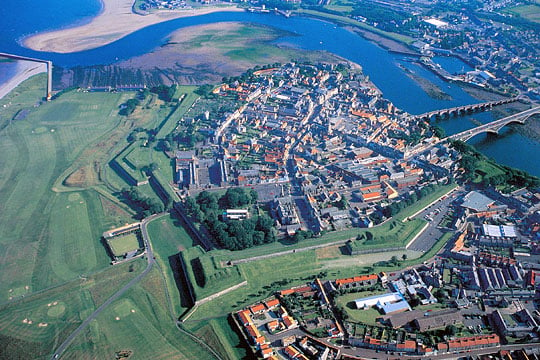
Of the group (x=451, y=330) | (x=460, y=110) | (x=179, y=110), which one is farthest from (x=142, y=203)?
(x=460, y=110)

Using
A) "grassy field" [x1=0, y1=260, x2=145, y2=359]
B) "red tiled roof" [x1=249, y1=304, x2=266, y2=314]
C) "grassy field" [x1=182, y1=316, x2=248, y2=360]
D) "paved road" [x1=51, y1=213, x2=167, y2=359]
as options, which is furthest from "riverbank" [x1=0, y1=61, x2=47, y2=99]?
"red tiled roof" [x1=249, y1=304, x2=266, y2=314]

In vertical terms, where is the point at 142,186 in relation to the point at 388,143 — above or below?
below

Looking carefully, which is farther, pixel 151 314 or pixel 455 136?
pixel 455 136

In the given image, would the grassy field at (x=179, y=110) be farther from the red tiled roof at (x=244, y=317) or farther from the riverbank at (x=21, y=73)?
the red tiled roof at (x=244, y=317)

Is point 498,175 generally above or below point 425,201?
above

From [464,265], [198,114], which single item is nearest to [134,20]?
[198,114]

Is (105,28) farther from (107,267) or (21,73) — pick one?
(107,267)

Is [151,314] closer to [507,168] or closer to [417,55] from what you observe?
[507,168]
